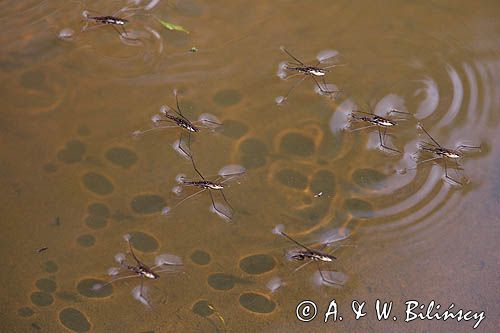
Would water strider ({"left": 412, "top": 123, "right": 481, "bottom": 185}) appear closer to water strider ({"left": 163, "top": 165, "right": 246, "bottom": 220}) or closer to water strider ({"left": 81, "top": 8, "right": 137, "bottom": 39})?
water strider ({"left": 163, "top": 165, "right": 246, "bottom": 220})

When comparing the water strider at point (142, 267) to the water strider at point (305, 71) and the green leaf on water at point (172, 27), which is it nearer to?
the water strider at point (305, 71)

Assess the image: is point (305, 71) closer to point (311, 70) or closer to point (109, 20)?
point (311, 70)

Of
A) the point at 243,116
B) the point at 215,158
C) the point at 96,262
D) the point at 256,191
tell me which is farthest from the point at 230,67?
the point at 96,262

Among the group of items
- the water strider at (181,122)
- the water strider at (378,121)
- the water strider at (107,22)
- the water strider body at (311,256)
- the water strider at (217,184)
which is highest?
the water strider at (107,22)

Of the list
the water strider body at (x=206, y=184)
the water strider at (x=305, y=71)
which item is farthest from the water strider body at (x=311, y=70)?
the water strider body at (x=206, y=184)

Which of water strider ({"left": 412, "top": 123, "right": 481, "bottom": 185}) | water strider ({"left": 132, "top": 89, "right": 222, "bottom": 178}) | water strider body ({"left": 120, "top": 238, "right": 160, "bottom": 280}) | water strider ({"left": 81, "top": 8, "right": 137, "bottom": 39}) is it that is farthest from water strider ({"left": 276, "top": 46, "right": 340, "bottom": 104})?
water strider body ({"left": 120, "top": 238, "right": 160, "bottom": 280})

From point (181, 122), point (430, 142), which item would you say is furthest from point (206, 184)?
point (430, 142)

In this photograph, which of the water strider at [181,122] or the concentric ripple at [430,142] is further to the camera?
the water strider at [181,122]
